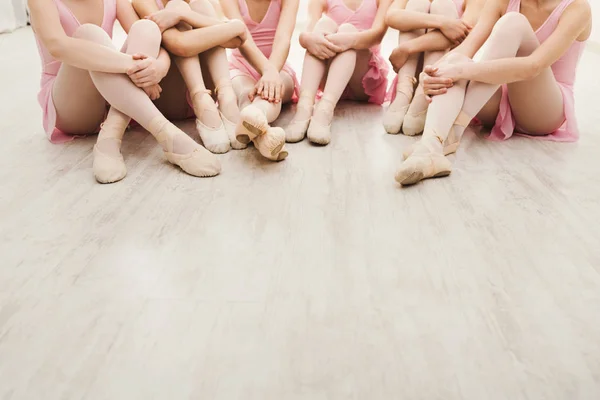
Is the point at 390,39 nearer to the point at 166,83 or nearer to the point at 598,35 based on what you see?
the point at 598,35

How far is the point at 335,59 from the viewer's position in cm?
181

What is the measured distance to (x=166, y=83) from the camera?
1743mm

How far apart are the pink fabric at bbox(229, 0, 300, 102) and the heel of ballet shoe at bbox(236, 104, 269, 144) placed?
18.4 inches

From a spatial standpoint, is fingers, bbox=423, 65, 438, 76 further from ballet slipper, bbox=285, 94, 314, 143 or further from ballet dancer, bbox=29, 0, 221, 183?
ballet dancer, bbox=29, 0, 221, 183

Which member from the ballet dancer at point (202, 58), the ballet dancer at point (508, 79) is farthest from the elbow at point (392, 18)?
the ballet dancer at point (202, 58)

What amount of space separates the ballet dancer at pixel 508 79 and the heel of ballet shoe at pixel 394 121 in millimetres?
246

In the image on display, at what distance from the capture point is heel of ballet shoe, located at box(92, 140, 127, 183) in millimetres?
1373

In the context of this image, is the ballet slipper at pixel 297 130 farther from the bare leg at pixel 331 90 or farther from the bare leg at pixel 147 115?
the bare leg at pixel 147 115

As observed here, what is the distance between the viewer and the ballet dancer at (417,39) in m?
1.73

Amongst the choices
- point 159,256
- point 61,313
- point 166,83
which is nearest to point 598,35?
point 166,83

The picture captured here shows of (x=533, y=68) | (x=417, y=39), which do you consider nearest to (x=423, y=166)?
(x=533, y=68)

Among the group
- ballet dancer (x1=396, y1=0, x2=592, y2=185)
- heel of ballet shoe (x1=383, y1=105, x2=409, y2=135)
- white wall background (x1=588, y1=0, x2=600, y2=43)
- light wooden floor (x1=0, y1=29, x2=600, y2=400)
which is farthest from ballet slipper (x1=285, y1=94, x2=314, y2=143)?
white wall background (x1=588, y1=0, x2=600, y2=43)

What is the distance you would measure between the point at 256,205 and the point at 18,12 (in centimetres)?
400

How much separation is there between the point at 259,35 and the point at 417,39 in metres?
0.58
